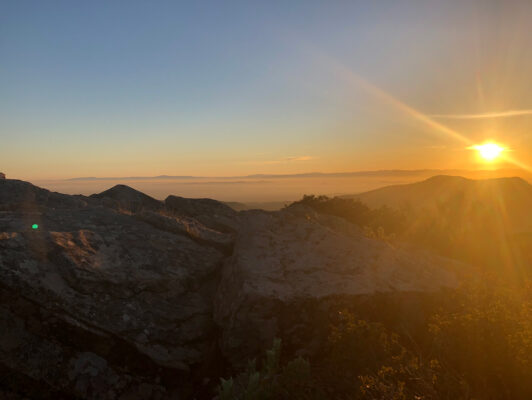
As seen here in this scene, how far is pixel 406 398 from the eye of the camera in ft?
11.9

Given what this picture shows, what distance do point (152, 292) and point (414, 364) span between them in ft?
13.0

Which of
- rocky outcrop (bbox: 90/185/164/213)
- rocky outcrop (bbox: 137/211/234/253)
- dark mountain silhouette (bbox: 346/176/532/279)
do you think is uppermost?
rocky outcrop (bbox: 90/185/164/213)

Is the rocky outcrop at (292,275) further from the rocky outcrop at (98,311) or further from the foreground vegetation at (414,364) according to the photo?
the rocky outcrop at (98,311)

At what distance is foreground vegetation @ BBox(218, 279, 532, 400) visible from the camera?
382cm

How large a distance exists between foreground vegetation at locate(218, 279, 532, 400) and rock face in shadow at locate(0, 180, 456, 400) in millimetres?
763

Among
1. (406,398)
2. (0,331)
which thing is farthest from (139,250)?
(406,398)

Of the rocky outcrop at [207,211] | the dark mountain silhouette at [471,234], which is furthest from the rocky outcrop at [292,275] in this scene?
the dark mountain silhouette at [471,234]

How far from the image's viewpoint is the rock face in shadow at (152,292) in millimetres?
4605

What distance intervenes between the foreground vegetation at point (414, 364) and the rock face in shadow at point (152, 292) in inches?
30.1

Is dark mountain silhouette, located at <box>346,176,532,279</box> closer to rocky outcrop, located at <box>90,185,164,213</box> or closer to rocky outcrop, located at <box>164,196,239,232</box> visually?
rocky outcrop, located at <box>164,196,239,232</box>

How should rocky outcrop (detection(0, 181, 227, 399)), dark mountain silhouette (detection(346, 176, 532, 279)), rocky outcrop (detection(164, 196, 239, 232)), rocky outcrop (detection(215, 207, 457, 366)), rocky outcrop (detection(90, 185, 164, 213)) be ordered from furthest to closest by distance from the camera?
dark mountain silhouette (detection(346, 176, 532, 279)) → rocky outcrop (detection(90, 185, 164, 213)) → rocky outcrop (detection(164, 196, 239, 232)) → rocky outcrop (detection(215, 207, 457, 366)) → rocky outcrop (detection(0, 181, 227, 399))

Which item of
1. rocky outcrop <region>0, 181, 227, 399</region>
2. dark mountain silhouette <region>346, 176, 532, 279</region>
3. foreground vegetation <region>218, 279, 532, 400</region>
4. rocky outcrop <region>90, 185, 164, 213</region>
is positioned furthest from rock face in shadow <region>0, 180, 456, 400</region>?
dark mountain silhouette <region>346, 176, 532, 279</region>

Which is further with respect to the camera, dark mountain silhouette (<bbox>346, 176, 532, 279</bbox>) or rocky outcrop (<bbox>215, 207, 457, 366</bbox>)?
dark mountain silhouette (<bbox>346, 176, 532, 279</bbox>)

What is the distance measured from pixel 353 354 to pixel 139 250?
407 cm
